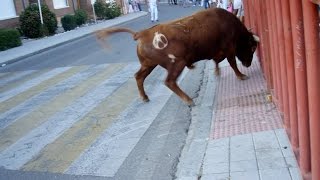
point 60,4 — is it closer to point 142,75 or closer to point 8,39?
point 8,39

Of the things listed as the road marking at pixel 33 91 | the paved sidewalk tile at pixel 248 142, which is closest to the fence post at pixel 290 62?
the paved sidewalk tile at pixel 248 142

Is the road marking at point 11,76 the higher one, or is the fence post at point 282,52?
the fence post at point 282,52

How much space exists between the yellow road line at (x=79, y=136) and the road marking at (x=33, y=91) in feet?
6.37

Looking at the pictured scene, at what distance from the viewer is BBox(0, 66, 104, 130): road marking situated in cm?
807

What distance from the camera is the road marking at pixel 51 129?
5969 mm

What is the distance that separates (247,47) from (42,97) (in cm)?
405

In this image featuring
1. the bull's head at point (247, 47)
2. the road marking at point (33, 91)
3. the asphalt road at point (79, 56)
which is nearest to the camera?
the bull's head at point (247, 47)

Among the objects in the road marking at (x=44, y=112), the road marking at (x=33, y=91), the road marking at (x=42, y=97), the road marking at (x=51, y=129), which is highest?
the road marking at (x=51, y=129)

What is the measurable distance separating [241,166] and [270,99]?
6.95 feet

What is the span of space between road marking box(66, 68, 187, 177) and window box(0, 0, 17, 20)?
1953 cm

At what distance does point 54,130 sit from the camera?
6969 millimetres

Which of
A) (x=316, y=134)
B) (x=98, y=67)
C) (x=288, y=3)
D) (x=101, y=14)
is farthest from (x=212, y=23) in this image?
(x=101, y=14)

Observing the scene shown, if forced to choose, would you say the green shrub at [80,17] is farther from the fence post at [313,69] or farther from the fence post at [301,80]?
the fence post at [313,69]

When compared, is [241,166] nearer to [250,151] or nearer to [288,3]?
[250,151]
